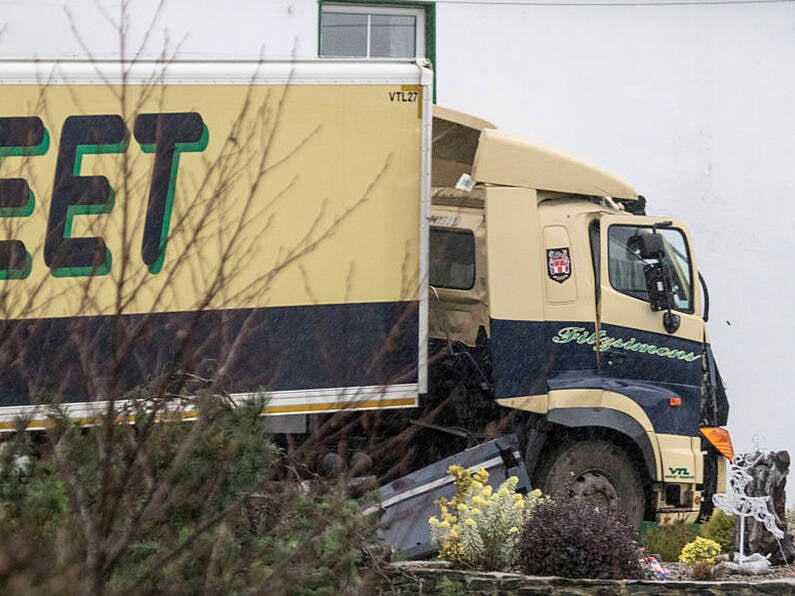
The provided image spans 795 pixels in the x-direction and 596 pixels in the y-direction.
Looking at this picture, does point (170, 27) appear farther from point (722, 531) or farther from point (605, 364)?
point (722, 531)

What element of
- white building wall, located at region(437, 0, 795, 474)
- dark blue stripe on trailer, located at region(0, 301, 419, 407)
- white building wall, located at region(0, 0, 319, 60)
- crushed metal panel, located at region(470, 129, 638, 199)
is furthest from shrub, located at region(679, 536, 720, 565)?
white building wall, located at region(0, 0, 319, 60)

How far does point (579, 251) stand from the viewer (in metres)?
9.85

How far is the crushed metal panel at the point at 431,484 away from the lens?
8.58 m

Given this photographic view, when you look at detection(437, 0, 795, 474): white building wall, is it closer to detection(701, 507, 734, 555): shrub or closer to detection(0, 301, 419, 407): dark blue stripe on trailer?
detection(701, 507, 734, 555): shrub

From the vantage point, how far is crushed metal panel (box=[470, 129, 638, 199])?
32.0 feet

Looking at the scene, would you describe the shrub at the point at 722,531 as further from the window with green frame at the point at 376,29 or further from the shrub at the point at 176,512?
the window with green frame at the point at 376,29

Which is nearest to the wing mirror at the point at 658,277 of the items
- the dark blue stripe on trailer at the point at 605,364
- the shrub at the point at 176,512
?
the dark blue stripe on trailer at the point at 605,364

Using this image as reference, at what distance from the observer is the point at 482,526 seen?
8359mm

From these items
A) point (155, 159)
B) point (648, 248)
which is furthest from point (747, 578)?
point (155, 159)

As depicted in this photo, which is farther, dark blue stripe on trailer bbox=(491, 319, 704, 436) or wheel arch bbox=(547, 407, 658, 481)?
wheel arch bbox=(547, 407, 658, 481)

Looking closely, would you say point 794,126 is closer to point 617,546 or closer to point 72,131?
point 617,546

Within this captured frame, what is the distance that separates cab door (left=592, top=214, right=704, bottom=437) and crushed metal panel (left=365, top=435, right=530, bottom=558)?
1.07 meters

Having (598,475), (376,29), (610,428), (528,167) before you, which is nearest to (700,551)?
(598,475)

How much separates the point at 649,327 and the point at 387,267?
95.1 inches
